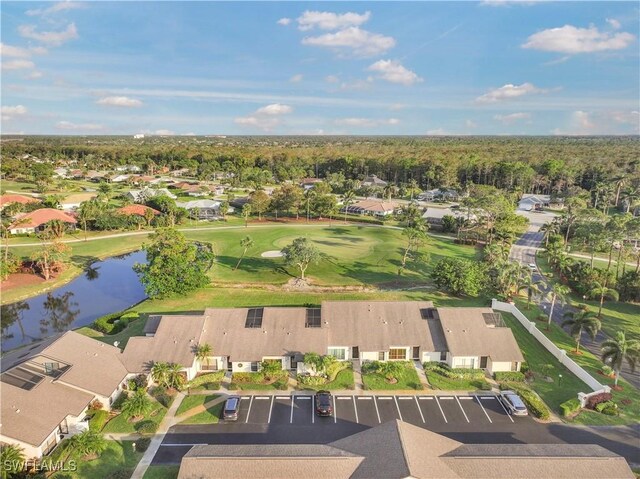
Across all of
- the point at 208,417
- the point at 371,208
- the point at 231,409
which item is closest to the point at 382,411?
the point at 231,409

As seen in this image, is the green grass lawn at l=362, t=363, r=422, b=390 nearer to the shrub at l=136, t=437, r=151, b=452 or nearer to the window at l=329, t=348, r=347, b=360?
the window at l=329, t=348, r=347, b=360

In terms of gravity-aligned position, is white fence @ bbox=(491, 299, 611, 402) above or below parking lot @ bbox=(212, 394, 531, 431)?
above

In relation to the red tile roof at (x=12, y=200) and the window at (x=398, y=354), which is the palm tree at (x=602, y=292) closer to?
the window at (x=398, y=354)

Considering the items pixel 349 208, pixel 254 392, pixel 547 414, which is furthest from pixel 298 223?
pixel 547 414

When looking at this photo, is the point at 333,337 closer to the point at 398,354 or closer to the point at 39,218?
the point at 398,354

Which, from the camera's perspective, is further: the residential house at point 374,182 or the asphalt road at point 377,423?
the residential house at point 374,182

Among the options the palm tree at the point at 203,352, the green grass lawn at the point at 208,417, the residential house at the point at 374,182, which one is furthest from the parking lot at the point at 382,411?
the residential house at the point at 374,182

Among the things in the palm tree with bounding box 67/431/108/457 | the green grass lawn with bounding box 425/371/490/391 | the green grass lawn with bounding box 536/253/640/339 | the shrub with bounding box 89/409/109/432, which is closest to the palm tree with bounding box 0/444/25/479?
the palm tree with bounding box 67/431/108/457
